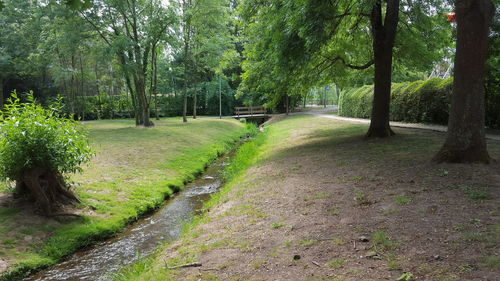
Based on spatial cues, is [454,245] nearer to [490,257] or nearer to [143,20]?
[490,257]

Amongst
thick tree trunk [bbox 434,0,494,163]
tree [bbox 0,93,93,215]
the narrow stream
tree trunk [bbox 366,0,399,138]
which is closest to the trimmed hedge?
tree trunk [bbox 366,0,399,138]

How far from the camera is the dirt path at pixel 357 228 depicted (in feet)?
12.0

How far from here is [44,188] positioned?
7.04 meters

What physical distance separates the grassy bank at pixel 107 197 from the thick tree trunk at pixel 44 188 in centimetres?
29

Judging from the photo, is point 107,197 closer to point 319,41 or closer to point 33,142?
point 33,142

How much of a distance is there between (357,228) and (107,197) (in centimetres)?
656

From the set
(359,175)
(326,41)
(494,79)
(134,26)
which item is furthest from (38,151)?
(134,26)

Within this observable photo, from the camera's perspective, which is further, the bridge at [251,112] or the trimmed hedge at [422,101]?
the bridge at [251,112]

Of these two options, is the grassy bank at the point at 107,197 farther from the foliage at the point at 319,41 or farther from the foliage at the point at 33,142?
the foliage at the point at 319,41

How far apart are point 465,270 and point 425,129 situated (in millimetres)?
12228

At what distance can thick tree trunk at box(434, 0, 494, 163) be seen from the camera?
6608mm

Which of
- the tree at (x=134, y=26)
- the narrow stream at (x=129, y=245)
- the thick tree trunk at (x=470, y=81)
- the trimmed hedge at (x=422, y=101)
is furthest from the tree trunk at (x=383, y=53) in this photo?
the tree at (x=134, y=26)

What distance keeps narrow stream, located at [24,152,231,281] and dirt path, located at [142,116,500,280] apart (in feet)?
3.06

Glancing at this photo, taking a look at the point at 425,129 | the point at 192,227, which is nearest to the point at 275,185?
the point at 192,227
